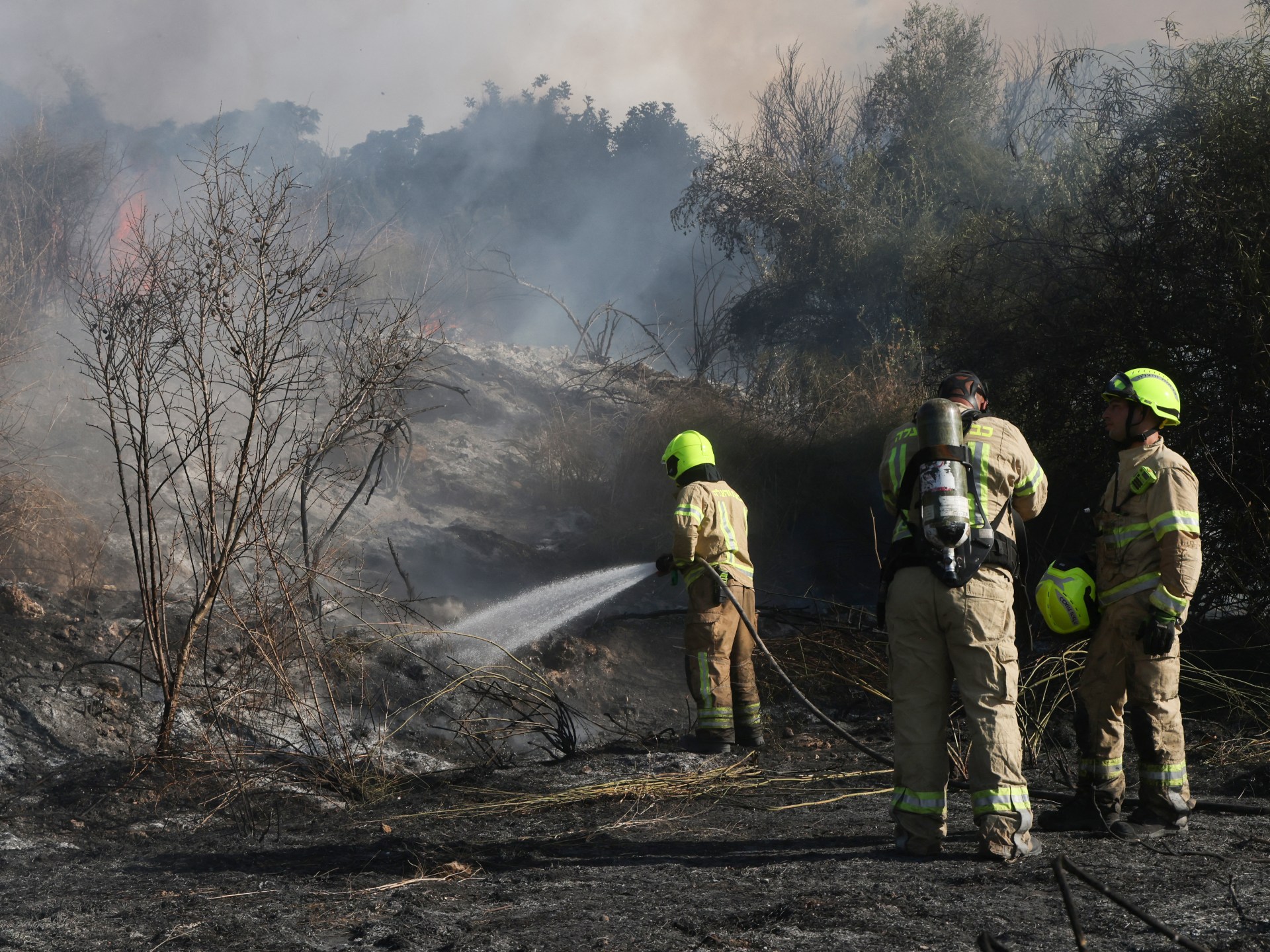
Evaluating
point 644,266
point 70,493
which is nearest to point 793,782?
point 70,493

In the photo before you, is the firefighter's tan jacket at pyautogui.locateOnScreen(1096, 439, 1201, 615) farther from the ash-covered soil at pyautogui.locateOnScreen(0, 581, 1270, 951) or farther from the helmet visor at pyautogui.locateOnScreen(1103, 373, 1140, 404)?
the ash-covered soil at pyautogui.locateOnScreen(0, 581, 1270, 951)

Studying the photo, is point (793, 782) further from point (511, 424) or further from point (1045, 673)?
point (511, 424)

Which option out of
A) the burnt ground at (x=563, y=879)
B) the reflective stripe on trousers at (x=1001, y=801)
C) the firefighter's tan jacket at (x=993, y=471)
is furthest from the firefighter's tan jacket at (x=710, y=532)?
the reflective stripe on trousers at (x=1001, y=801)

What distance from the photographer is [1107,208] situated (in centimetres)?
898

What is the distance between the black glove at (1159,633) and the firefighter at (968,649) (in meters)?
0.47

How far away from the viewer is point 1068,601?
12.2 feet

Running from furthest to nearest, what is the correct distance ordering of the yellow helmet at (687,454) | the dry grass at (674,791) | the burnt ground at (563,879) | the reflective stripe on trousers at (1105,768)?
the yellow helmet at (687,454) → the dry grass at (674,791) → the reflective stripe on trousers at (1105,768) → the burnt ground at (563,879)

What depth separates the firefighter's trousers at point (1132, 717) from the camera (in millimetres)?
3566

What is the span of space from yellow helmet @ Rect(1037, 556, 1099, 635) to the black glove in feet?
0.81

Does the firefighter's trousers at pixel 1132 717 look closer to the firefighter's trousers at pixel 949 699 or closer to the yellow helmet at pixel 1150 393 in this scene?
→ the firefighter's trousers at pixel 949 699

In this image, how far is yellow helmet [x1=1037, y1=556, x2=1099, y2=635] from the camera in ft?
12.2

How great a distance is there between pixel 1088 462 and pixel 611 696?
432cm

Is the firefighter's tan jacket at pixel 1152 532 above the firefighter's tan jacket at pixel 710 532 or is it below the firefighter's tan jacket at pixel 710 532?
below

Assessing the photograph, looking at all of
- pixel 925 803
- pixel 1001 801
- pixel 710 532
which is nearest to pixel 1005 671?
pixel 1001 801
